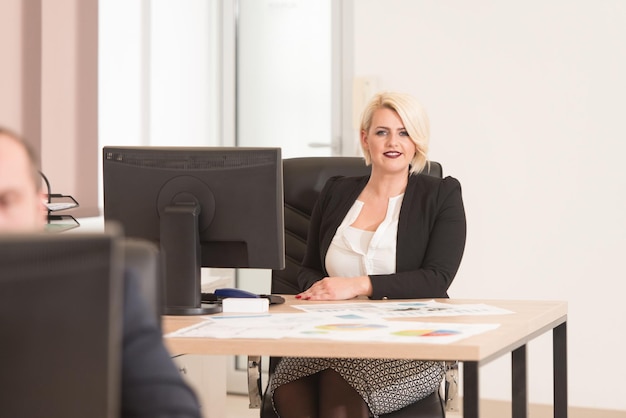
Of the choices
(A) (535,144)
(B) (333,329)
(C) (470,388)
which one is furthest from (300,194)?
(A) (535,144)

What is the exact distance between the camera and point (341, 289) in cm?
247

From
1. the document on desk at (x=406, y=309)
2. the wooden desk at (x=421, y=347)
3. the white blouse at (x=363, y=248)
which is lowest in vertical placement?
the wooden desk at (x=421, y=347)

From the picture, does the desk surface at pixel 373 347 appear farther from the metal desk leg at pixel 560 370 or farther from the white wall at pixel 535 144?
the white wall at pixel 535 144

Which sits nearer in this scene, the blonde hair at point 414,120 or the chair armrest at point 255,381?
the chair armrest at point 255,381

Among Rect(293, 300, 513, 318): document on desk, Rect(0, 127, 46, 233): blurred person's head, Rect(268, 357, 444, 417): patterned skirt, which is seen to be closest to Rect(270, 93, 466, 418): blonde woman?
Rect(268, 357, 444, 417): patterned skirt

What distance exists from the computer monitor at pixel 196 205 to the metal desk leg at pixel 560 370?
0.76 meters

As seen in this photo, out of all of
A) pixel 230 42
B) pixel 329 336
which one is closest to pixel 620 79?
pixel 230 42

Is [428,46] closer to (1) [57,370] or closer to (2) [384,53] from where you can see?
(2) [384,53]

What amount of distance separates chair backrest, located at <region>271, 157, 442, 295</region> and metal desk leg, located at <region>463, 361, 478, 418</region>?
112 centimetres

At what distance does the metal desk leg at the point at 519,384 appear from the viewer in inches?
87.1

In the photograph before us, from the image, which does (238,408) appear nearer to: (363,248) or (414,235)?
(363,248)

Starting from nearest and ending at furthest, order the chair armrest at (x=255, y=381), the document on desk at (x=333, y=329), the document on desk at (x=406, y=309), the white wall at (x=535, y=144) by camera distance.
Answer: the document on desk at (x=333, y=329) → the document on desk at (x=406, y=309) → the chair armrest at (x=255, y=381) → the white wall at (x=535, y=144)

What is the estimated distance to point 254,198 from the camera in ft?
7.47

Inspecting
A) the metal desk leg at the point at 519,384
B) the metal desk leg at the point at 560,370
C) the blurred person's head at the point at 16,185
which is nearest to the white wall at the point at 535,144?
the metal desk leg at the point at 560,370
